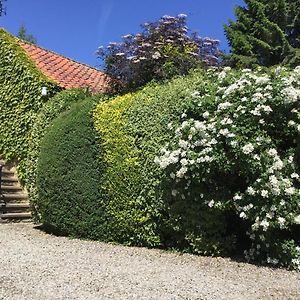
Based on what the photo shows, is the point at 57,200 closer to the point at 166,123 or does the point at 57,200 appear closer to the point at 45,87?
the point at 166,123

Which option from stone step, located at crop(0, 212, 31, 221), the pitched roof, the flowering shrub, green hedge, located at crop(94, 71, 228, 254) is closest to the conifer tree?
the pitched roof

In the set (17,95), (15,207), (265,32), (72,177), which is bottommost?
(15,207)

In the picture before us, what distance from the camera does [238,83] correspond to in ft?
23.2

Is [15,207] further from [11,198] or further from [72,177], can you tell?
[72,177]

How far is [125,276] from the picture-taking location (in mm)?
5965

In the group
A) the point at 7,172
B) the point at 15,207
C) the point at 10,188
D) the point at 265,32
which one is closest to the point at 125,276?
the point at 15,207

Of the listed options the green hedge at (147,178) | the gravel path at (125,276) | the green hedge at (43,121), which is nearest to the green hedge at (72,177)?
the green hedge at (147,178)

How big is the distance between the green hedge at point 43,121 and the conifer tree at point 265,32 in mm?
11204

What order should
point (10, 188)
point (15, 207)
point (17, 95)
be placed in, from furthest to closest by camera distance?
point (17, 95) → point (10, 188) → point (15, 207)

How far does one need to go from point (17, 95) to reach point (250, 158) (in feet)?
26.0

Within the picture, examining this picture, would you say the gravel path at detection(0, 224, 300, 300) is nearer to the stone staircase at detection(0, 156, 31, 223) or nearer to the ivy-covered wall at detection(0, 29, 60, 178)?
the stone staircase at detection(0, 156, 31, 223)

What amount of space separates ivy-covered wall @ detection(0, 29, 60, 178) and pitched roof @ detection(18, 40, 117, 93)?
44 cm

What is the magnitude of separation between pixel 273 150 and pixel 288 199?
26.7 inches

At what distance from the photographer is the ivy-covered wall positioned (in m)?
12.2
